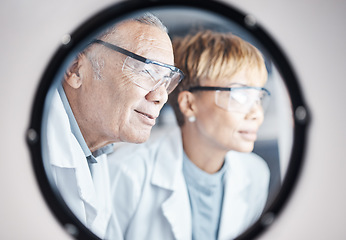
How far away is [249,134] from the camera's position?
2.56ft

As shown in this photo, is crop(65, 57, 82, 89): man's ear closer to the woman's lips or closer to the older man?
the older man

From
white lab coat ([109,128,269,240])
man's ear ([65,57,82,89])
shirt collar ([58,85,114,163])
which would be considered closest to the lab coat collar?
white lab coat ([109,128,269,240])

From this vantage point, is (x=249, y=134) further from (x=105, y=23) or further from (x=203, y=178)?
(x=105, y=23)

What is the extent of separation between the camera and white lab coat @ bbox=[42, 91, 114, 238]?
764mm

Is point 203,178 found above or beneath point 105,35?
beneath

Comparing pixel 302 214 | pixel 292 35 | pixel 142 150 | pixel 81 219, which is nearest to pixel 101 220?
pixel 81 219

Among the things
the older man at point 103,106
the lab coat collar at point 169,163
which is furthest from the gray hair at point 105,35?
the lab coat collar at point 169,163

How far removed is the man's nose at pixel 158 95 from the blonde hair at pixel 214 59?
16 millimetres

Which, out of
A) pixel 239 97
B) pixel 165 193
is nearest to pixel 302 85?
pixel 239 97

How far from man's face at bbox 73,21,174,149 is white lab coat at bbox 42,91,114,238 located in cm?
4

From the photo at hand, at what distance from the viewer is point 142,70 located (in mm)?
734

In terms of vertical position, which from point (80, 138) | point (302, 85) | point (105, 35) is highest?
point (105, 35)

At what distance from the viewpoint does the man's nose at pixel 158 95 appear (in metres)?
0.74

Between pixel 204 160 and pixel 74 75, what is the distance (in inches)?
13.7
